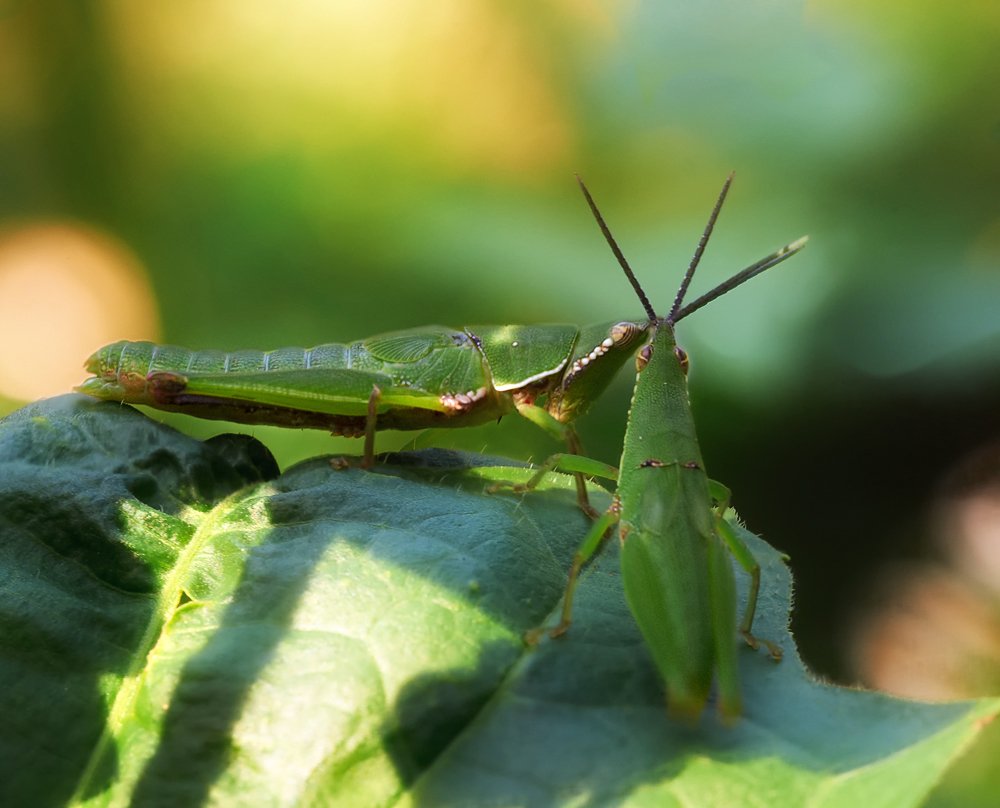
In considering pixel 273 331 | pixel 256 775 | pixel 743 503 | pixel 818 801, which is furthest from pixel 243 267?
pixel 818 801

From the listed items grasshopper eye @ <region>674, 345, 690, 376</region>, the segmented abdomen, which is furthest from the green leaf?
grasshopper eye @ <region>674, 345, 690, 376</region>

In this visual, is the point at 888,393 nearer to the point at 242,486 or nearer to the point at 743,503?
the point at 743,503

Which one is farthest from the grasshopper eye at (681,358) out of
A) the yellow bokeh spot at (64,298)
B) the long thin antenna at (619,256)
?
the yellow bokeh spot at (64,298)

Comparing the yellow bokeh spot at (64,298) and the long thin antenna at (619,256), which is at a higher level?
the yellow bokeh spot at (64,298)

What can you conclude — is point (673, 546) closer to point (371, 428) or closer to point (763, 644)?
point (763, 644)

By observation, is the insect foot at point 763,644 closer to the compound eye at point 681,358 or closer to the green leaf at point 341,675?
the green leaf at point 341,675

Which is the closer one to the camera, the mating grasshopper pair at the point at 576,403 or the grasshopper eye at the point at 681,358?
the mating grasshopper pair at the point at 576,403

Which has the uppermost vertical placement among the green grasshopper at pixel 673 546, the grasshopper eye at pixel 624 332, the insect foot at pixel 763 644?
the grasshopper eye at pixel 624 332
